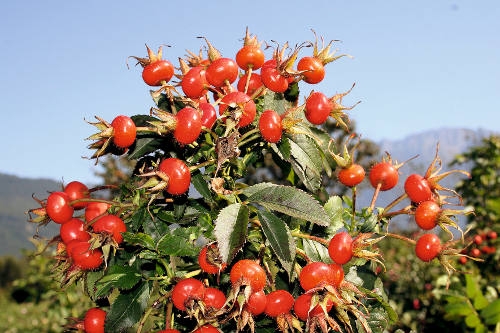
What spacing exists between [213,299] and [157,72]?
0.76 metres

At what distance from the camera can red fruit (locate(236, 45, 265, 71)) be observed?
178 cm

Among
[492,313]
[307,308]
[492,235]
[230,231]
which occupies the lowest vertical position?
[492,235]

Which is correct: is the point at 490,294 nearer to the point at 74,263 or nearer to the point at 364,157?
the point at 74,263

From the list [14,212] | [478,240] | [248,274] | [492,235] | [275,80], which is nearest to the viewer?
[248,274]

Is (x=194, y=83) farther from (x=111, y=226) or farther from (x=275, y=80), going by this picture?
(x=111, y=226)

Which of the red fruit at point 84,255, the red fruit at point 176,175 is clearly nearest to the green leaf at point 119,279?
the red fruit at point 84,255

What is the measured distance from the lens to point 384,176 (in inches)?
74.2

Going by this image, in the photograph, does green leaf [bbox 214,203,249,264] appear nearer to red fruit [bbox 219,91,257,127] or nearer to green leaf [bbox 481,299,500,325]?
red fruit [bbox 219,91,257,127]

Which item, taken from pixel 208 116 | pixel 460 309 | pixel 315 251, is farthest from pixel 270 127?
pixel 460 309

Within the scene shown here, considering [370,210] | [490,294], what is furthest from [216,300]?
[490,294]

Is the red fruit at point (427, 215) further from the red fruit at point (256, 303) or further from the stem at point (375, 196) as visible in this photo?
the red fruit at point (256, 303)

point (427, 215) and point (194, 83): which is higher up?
point (194, 83)

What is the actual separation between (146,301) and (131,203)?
0.28 m

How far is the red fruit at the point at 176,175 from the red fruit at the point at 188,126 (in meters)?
0.07
